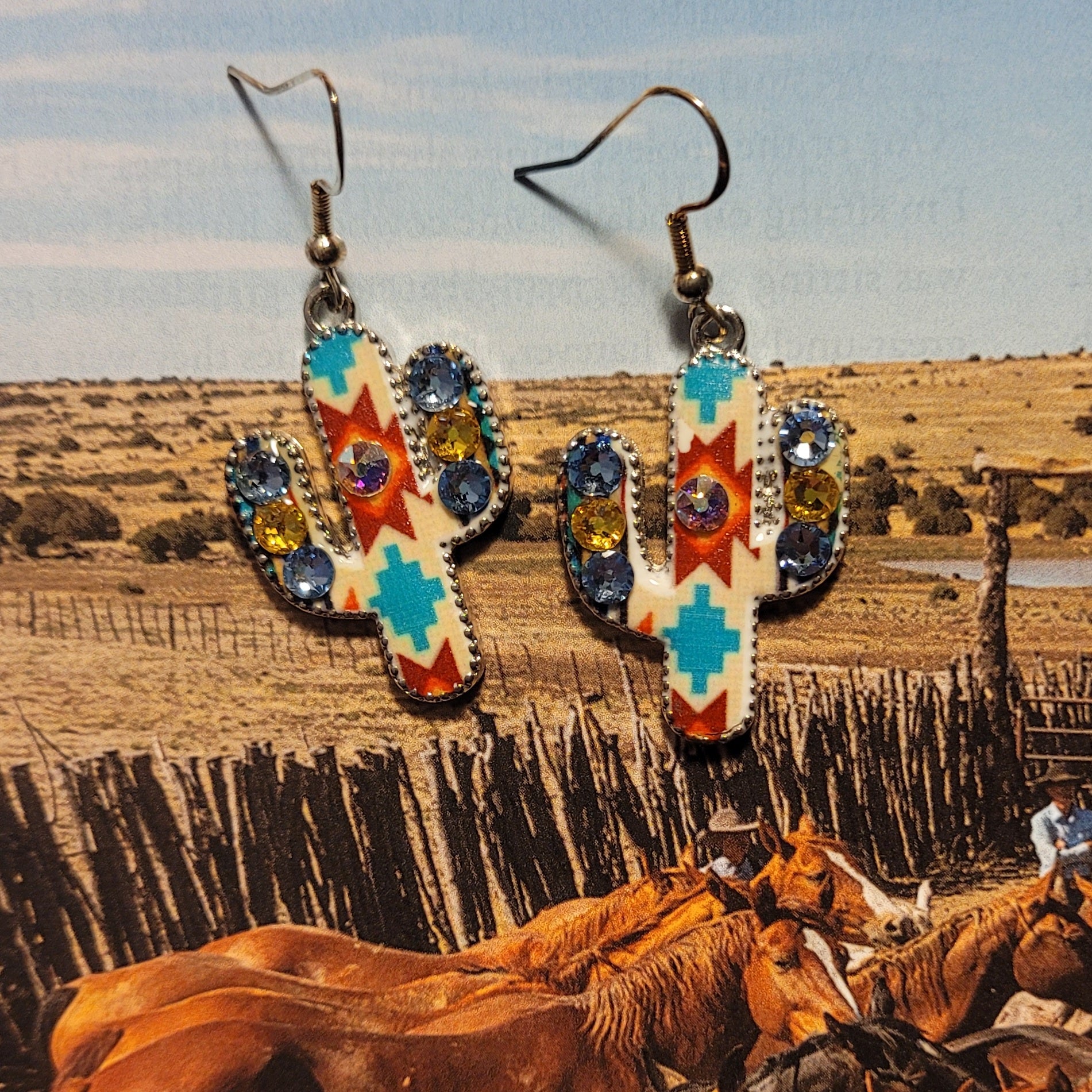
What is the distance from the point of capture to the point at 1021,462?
1147mm

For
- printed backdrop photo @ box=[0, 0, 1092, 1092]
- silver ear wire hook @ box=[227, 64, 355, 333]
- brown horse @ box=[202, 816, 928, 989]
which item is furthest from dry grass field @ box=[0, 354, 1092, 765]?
brown horse @ box=[202, 816, 928, 989]

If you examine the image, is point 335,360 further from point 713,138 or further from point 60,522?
point 713,138

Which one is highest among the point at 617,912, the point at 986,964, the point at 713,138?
the point at 713,138

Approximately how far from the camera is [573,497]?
112 cm

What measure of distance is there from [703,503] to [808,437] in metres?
0.14

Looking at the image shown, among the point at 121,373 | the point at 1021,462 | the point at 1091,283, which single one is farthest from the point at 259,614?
the point at 1091,283

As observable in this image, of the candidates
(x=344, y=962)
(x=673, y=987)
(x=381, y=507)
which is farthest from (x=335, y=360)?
(x=673, y=987)

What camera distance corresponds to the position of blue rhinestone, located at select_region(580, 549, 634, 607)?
1118 millimetres

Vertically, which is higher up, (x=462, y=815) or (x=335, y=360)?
(x=335, y=360)

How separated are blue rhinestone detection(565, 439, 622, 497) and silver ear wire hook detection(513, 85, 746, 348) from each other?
0.61ft

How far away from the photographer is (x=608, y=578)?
112 centimetres

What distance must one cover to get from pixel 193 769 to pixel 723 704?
633 mm

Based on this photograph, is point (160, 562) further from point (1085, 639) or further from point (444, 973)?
point (1085, 639)

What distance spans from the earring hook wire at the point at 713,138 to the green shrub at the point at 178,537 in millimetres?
558
